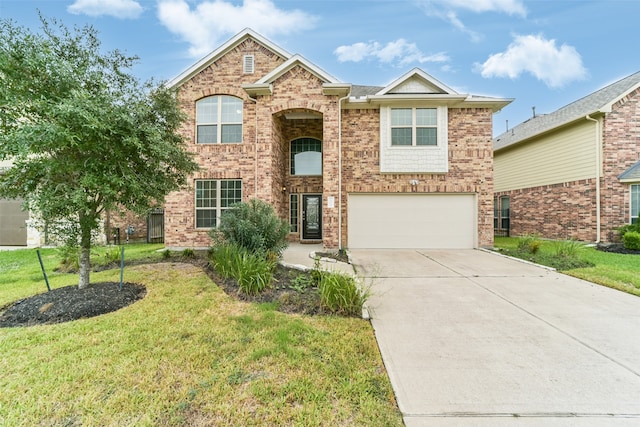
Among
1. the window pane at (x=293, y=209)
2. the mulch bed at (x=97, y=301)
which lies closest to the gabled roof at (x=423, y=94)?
the window pane at (x=293, y=209)

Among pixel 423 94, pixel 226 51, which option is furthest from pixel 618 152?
pixel 226 51

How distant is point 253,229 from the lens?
7027 millimetres

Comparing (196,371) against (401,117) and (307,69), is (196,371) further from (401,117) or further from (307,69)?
(401,117)

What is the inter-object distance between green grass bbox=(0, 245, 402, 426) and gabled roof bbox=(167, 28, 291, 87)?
9.49 meters

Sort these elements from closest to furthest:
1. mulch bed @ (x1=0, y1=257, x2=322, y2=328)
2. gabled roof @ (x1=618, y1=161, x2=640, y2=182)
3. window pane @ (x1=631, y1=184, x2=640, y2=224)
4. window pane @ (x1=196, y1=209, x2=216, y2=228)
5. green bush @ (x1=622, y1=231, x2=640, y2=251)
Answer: mulch bed @ (x1=0, y1=257, x2=322, y2=328)
green bush @ (x1=622, y1=231, x2=640, y2=251)
gabled roof @ (x1=618, y1=161, x2=640, y2=182)
window pane @ (x1=631, y1=184, x2=640, y2=224)
window pane @ (x1=196, y1=209, x2=216, y2=228)

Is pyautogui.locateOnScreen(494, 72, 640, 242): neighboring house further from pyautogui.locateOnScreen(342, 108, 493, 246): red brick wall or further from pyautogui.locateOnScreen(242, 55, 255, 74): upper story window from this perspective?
pyautogui.locateOnScreen(242, 55, 255, 74): upper story window

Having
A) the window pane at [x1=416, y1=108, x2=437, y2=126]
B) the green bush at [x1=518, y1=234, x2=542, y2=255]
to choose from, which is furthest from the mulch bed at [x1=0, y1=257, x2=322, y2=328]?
the window pane at [x1=416, y1=108, x2=437, y2=126]

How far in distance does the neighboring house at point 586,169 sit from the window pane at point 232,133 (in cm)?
1377

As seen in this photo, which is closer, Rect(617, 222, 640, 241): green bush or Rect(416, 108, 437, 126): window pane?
Rect(617, 222, 640, 241): green bush

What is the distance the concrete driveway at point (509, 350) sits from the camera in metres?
2.26

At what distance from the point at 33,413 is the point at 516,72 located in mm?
23562

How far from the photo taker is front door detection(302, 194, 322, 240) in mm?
12289

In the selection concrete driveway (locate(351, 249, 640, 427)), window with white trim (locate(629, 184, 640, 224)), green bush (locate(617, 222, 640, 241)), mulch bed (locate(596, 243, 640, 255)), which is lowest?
concrete driveway (locate(351, 249, 640, 427))

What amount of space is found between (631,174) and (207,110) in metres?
16.6
